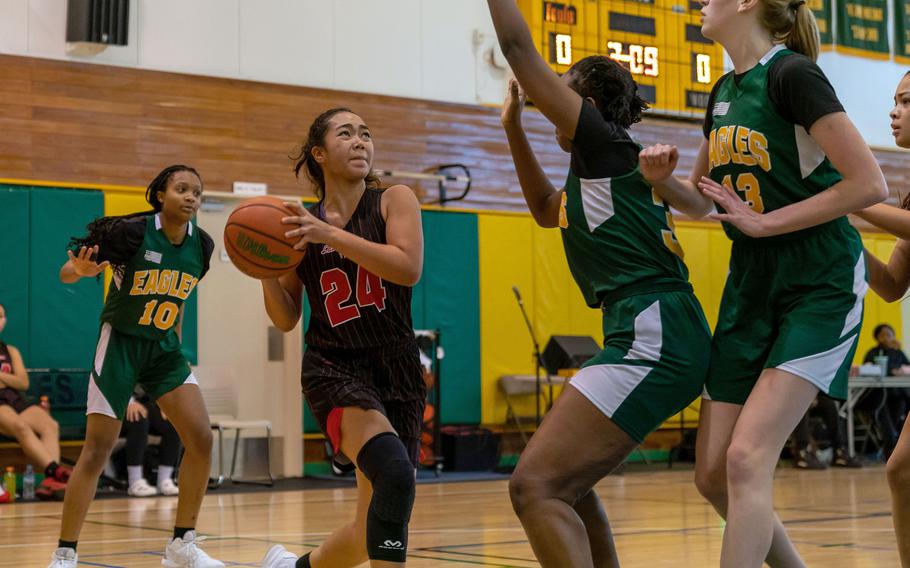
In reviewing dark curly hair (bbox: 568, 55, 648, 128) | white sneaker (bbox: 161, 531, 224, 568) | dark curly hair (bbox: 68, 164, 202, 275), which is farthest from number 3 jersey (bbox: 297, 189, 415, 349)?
dark curly hair (bbox: 68, 164, 202, 275)

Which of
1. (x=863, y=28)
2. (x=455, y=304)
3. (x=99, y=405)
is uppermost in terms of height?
(x=863, y=28)

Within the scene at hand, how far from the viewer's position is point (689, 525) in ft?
24.3

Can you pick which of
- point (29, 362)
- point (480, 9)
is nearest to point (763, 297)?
point (29, 362)

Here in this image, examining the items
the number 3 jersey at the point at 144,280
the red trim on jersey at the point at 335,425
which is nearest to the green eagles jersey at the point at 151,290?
the number 3 jersey at the point at 144,280

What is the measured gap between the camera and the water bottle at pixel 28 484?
393 inches

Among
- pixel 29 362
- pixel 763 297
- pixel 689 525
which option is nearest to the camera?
pixel 763 297

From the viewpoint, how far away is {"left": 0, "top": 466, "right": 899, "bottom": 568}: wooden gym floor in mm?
5992

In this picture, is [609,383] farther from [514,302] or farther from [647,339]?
[514,302]

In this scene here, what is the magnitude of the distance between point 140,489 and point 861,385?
7.81m

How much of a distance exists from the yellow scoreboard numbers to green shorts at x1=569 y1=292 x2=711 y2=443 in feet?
28.5

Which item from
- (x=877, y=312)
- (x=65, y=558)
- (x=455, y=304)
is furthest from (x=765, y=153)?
(x=877, y=312)

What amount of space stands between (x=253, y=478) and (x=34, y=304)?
2641mm

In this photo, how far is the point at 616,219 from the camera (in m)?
3.31

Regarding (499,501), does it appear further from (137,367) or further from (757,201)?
(757,201)
